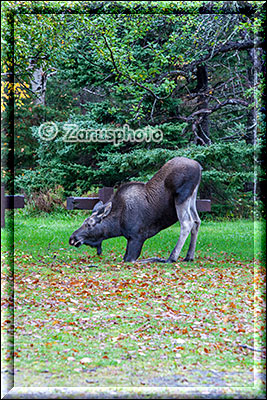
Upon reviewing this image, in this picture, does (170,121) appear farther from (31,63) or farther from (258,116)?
(31,63)

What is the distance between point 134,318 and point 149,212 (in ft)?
11.3

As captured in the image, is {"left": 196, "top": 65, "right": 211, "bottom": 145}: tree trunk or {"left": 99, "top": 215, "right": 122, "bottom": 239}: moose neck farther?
{"left": 196, "top": 65, "right": 211, "bottom": 145}: tree trunk

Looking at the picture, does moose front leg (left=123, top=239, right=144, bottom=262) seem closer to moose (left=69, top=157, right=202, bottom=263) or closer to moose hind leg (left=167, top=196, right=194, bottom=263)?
moose (left=69, top=157, right=202, bottom=263)

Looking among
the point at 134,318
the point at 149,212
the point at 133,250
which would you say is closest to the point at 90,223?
the point at 133,250

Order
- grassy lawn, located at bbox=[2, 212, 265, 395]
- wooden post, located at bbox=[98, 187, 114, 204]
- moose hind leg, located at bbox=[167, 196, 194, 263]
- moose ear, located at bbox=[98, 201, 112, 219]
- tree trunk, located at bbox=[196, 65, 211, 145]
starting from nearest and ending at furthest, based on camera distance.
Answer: grassy lawn, located at bbox=[2, 212, 265, 395] → moose hind leg, located at bbox=[167, 196, 194, 263] → moose ear, located at bbox=[98, 201, 112, 219] → wooden post, located at bbox=[98, 187, 114, 204] → tree trunk, located at bbox=[196, 65, 211, 145]

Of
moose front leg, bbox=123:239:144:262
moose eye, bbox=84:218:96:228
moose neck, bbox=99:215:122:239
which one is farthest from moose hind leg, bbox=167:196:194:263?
moose eye, bbox=84:218:96:228

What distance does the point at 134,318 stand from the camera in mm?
6238

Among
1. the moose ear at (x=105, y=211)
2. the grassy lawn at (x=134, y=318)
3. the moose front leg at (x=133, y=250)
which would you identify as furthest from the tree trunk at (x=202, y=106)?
the moose front leg at (x=133, y=250)

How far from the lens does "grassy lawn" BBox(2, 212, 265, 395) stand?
4523 mm

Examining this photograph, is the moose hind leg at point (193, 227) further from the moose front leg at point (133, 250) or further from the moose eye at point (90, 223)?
the moose eye at point (90, 223)

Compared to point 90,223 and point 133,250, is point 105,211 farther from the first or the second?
point 133,250

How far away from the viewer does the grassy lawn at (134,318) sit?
4523 mm

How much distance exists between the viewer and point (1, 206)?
5.89m

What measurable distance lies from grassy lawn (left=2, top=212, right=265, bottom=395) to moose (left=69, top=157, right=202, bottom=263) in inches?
17.7
